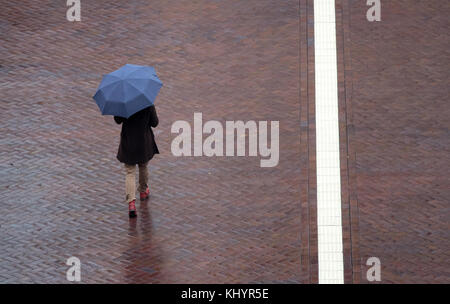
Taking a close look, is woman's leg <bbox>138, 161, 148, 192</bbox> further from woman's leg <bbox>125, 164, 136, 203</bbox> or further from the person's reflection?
the person's reflection

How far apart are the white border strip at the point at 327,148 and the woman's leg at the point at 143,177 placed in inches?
96.2

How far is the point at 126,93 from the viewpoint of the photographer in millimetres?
10141

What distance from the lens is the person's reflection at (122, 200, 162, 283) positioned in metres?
10.1

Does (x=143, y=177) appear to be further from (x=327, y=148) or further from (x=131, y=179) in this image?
(x=327, y=148)

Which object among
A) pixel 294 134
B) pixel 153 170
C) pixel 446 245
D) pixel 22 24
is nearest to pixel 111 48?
pixel 22 24

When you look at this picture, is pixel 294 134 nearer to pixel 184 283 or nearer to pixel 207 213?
pixel 207 213

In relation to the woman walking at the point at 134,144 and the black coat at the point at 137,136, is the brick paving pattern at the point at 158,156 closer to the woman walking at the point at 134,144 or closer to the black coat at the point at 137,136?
the woman walking at the point at 134,144

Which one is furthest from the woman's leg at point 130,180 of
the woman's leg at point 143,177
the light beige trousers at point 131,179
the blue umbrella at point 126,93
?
the blue umbrella at point 126,93

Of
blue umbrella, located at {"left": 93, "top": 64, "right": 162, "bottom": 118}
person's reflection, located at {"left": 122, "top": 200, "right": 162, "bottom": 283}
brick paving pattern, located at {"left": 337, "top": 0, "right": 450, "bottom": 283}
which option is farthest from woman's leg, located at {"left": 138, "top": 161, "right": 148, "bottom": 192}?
brick paving pattern, located at {"left": 337, "top": 0, "right": 450, "bottom": 283}

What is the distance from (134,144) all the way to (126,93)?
766 millimetres

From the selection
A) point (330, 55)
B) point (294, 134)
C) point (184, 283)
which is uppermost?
point (330, 55)

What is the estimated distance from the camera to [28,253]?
10.4 m

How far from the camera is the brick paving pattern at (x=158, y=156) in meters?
10.4

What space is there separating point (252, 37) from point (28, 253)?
5310 mm
